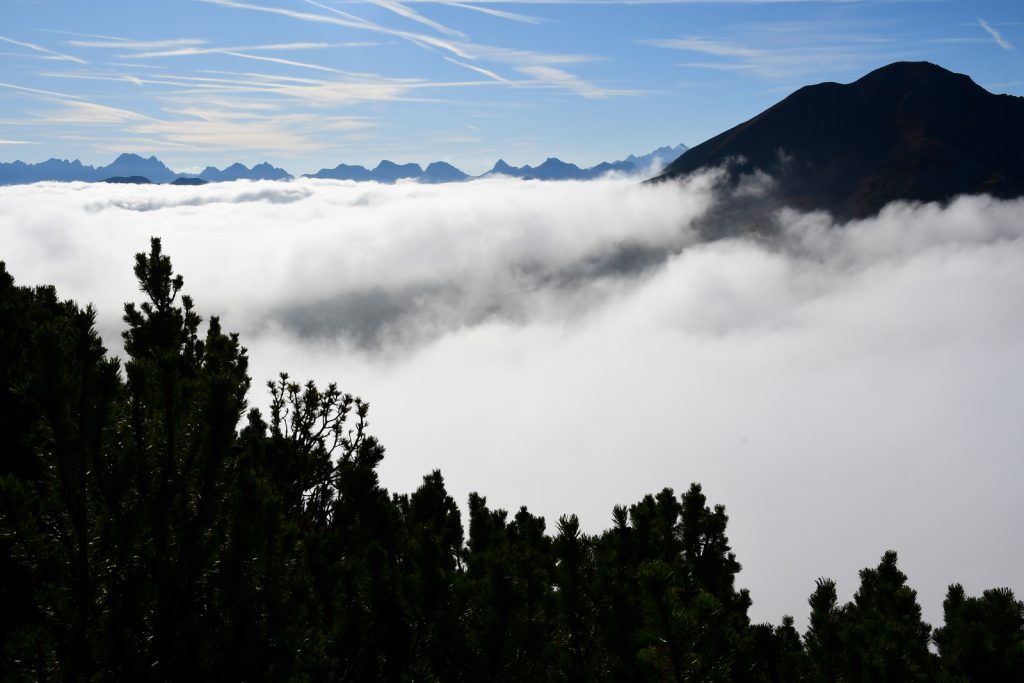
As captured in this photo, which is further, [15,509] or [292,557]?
[292,557]

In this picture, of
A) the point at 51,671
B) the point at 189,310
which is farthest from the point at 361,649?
the point at 189,310

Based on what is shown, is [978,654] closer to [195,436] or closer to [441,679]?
[441,679]

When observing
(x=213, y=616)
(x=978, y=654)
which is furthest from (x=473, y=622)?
(x=978, y=654)

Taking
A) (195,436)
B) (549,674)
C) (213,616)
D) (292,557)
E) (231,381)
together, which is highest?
(231,381)

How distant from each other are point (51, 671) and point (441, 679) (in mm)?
2994

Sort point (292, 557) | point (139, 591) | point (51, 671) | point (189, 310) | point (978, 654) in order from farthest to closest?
point (189, 310) → point (978, 654) → point (292, 557) → point (139, 591) → point (51, 671)

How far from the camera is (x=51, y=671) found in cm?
399

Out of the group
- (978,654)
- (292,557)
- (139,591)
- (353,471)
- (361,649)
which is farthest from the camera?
(353,471)

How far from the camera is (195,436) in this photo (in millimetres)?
4621

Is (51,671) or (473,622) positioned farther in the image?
(473,622)

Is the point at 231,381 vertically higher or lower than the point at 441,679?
higher

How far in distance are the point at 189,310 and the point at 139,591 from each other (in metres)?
15.5

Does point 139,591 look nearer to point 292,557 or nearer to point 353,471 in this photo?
point 292,557

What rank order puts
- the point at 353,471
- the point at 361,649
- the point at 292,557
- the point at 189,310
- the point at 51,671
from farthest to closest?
the point at 189,310 < the point at 353,471 < the point at 361,649 < the point at 292,557 < the point at 51,671
